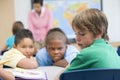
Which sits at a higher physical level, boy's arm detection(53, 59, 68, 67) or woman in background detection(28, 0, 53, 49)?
boy's arm detection(53, 59, 68, 67)

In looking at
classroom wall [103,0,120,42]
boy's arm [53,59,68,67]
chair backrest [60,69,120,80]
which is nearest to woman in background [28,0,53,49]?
classroom wall [103,0,120,42]

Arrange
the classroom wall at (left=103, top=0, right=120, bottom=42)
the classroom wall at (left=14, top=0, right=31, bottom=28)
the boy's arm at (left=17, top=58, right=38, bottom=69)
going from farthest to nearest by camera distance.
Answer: the classroom wall at (left=103, top=0, right=120, bottom=42)
the classroom wall at (left=14, top=0, right=31, bottom=28)
the boy's arm at (left=17, top=58, right=38, bottom=69)

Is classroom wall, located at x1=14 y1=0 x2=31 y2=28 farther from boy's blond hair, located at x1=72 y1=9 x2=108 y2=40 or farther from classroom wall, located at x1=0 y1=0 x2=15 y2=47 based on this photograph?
boy's blond hair, located at x1=72 y1=9 x2=108 y2=40

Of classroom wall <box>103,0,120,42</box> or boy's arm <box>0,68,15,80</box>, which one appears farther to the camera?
classroom wall <box>103,0,120,42</box>

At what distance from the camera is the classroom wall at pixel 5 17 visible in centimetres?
613

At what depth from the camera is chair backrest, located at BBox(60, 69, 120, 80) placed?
46.3 inches

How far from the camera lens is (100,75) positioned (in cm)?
119

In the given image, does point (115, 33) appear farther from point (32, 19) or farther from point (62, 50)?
point (62, 50)

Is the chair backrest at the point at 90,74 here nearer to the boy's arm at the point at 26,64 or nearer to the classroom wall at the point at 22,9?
the boy's arm at the point at 26,64

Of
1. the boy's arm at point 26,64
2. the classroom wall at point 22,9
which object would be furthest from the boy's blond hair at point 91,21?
the classroom wall at point 22,9

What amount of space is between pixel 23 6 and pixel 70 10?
1109 millimetres

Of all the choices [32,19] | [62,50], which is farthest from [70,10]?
[62,50]

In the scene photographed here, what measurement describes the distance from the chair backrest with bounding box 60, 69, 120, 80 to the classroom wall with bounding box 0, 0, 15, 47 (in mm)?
5131

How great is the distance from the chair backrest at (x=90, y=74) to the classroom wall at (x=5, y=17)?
5.13m
